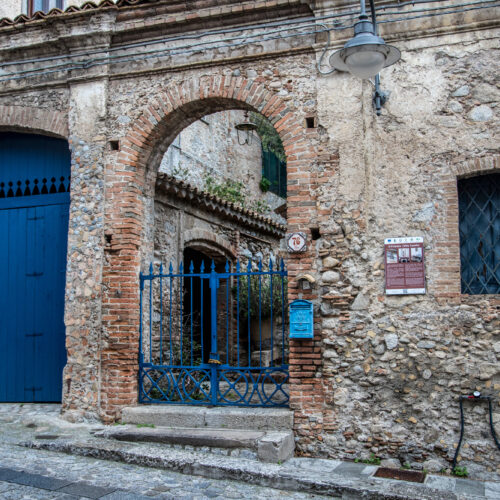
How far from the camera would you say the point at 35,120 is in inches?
303

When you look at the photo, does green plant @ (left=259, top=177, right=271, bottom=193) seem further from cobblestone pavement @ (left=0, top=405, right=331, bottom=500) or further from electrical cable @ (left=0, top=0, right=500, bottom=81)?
cobblestone pavement @ (left=0, top=405, right=331, bottom=500)

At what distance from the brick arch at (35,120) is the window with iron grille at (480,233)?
191 inches

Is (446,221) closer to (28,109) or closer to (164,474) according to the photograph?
(164,474)

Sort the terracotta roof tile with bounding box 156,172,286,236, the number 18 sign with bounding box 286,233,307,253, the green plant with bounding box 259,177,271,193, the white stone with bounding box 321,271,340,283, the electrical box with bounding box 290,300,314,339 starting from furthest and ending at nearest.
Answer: the green plant with bounding box 259,177,271,193 < the terracotta roof tile with bounding box 156,172,286,236 < the number 18 sign with bounding box 286,233,307,253 < the white stone with bounding box 321,271,340,283 < the electrical box with bounding box 290,300,314,339

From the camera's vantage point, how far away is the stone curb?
16.3 ft

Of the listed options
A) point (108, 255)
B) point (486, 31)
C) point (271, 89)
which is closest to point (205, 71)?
point (271, 89)

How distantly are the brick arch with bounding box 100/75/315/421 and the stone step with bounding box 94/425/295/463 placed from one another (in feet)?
1.69

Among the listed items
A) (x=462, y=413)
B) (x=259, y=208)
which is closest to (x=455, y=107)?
(x=462, y=413)

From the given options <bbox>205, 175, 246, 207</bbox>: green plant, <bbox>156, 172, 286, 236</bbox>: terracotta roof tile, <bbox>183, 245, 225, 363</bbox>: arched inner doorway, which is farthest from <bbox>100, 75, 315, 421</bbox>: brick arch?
<bbox>205, 175, 246, 207</bbox>: green plant

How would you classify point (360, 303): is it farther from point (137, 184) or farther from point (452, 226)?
point (137, 184)

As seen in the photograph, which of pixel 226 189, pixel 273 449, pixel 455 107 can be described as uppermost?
pixel 226 189

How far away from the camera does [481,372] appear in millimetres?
Answer: 5742

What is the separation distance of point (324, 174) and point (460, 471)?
3250 mm

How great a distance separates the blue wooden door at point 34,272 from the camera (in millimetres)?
7867
